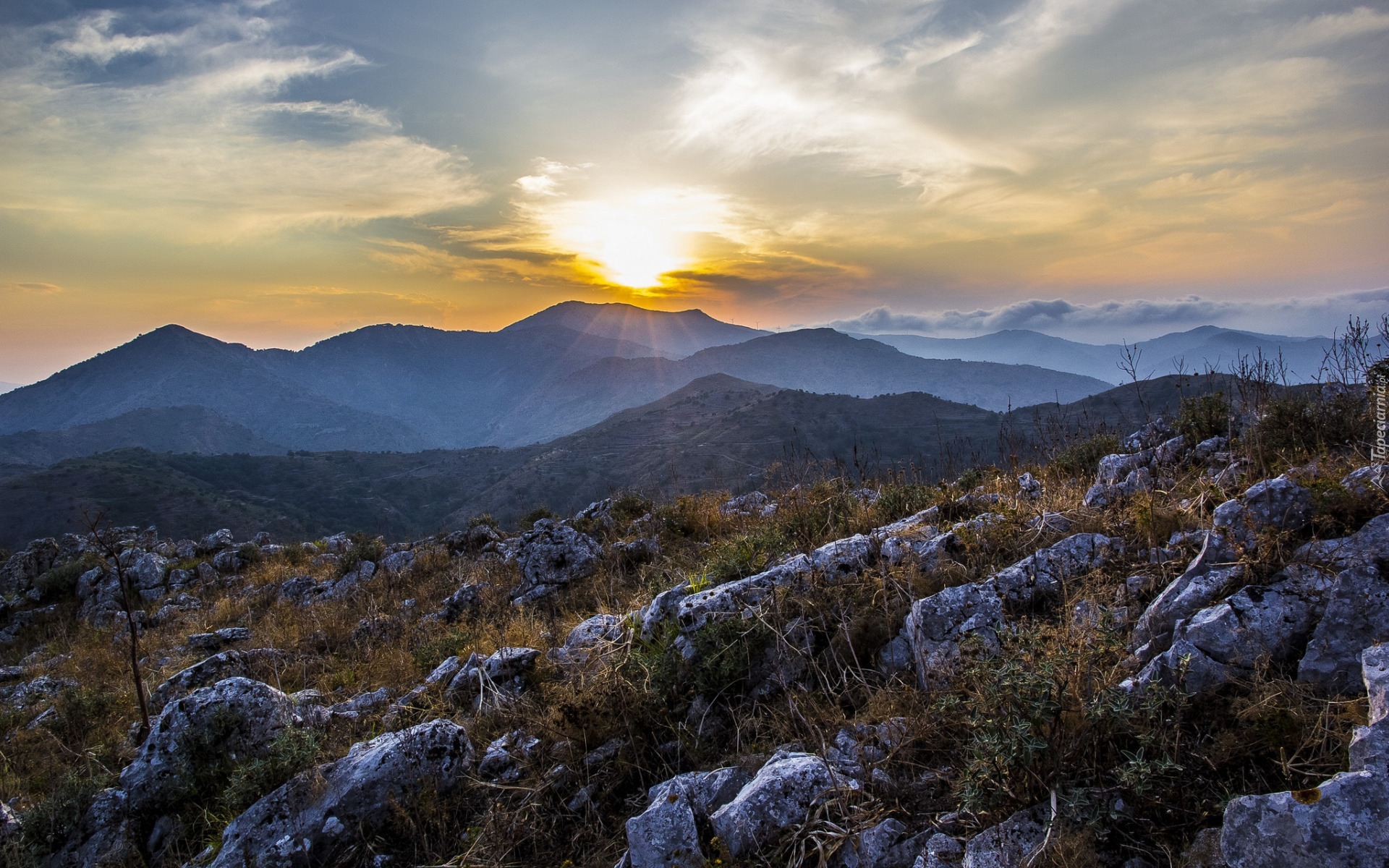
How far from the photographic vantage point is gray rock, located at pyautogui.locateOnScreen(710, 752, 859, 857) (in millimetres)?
3000

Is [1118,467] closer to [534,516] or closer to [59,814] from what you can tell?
[59,814]

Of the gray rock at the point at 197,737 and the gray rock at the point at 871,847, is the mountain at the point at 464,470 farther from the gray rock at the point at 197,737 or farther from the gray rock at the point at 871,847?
the gray rock at the point at 871,847

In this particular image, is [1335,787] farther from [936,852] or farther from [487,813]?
[487,813]

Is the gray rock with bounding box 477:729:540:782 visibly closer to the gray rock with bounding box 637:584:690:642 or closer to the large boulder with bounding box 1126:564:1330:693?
the gray rock with bounding box 637:584:690:642

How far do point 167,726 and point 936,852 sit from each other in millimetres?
5677

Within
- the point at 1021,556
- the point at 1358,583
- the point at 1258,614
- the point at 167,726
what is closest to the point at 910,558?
the point at 1021,556

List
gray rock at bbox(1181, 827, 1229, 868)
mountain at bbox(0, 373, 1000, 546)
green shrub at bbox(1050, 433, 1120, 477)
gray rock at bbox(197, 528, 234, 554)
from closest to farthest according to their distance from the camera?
gray rock at bbox(1181, 827, 1229, 868) < green shrub at bbox(1050, 433, 1120, 477) < gray rock at bbox(197, 528, 234, 554) < mountain at bbox(0, 373, 1000, 546)

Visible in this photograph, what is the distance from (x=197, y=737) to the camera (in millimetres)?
4539

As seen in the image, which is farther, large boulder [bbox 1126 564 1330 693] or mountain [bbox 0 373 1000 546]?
mountain [bbox 0 373 1000 546]

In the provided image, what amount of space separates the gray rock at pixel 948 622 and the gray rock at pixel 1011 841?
4.05 feet

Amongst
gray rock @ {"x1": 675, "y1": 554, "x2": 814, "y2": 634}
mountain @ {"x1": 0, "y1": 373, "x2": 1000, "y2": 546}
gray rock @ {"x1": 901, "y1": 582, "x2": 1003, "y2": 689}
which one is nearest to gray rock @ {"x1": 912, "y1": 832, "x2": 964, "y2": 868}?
gray rock @ {"x1": 901, "y1": 582, "x2": 1003, "y2": 689}

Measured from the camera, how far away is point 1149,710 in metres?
2.65

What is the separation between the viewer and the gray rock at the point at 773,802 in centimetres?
300

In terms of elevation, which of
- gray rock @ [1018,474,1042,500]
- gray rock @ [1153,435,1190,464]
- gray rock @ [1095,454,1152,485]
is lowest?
gray rock @ [1018,474,1042,500]
